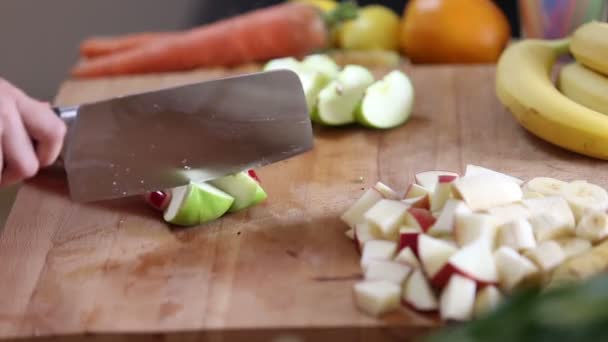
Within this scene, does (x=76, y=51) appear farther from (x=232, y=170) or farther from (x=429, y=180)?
(x=429, y=180)

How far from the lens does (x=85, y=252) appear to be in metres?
1.33

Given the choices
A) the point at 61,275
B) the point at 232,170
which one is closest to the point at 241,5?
the point at 232,170

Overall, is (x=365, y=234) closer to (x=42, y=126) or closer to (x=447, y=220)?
(x=447, y=220)

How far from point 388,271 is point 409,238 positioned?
0.07 m

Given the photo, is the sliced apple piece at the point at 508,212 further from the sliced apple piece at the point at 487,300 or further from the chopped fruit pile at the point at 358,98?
the chopped fruit pile at the point at 358,98

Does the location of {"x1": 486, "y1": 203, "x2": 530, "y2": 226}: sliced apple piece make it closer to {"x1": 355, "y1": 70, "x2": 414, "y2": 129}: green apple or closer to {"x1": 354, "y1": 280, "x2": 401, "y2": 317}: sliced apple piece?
{"x1": 354, "y1": 280, "x2": 401, "y2": 317}: sliced apple piece

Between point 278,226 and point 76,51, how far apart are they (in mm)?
1842

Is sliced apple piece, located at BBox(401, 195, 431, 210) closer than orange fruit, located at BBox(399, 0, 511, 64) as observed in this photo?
Yes

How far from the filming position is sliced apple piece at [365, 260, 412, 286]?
1151 millimetres

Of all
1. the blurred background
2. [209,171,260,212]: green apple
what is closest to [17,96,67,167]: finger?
[209,171,260,212]: green apple

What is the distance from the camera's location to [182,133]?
1.42 metres

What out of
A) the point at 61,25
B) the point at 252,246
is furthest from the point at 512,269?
the point at 61,25

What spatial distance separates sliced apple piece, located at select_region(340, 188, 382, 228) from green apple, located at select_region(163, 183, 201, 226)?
239 mm

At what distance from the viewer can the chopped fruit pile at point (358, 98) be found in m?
1.67
